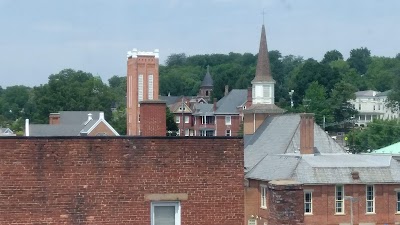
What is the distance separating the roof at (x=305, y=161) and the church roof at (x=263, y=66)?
15.3 metres

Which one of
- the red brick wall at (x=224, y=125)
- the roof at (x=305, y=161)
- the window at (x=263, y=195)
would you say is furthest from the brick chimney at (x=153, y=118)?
the red brick wall at (x=224, y=125)

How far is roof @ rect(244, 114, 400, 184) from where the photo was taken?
4978 cm

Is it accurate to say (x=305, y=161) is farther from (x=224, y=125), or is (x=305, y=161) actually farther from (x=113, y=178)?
(x=224, y=125)

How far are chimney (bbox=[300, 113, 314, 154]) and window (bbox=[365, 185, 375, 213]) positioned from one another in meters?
5.05

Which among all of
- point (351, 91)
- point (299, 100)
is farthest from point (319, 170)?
point (299, 100)

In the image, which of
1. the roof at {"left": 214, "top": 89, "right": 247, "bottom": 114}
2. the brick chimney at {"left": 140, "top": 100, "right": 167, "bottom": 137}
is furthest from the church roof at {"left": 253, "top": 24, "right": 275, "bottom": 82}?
the brick chimney at {"left": 140, "top": 100, "right": 167, "bottom": 137}

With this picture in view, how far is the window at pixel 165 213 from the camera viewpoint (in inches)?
646

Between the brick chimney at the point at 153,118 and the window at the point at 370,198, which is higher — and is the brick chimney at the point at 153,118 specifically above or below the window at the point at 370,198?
above

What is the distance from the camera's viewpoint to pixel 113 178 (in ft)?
52.5

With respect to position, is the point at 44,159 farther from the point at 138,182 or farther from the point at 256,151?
the point at 256,151

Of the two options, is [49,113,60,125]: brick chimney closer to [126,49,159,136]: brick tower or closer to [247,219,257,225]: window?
[126,49,159,136]: brick tower

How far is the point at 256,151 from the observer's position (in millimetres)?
61906

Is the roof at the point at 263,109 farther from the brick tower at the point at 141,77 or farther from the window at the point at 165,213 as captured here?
the window at the point at 165,213

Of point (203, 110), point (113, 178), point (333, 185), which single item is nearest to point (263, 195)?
point (333, 185)
